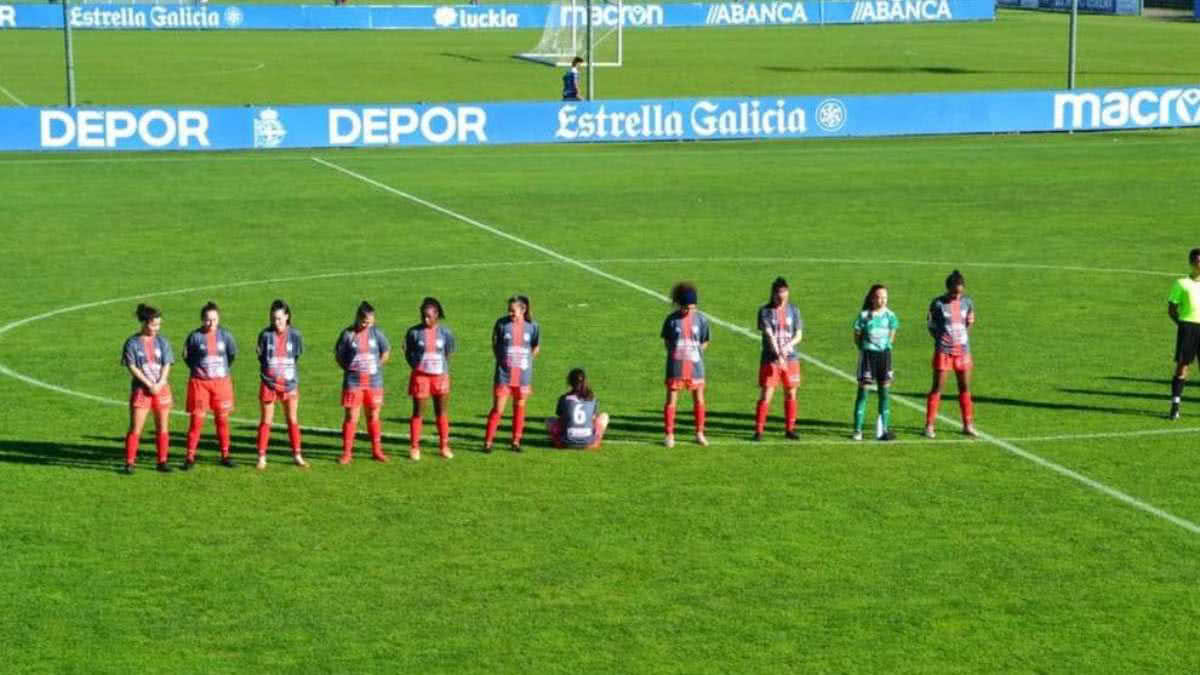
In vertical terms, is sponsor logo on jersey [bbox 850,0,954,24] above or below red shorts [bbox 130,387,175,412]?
above

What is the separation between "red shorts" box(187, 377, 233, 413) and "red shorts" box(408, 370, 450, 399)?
2.22m

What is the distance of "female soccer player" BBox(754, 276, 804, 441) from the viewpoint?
24016 millimetres

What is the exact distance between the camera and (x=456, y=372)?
94.8 feet

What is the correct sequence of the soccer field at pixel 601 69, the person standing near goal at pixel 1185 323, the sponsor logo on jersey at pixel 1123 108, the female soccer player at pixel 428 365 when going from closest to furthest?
the female soccer player at pixel 428 365
the person standing near goal at pixel 1185 323
the sponsor logo on jersey at pixel 1123 108
the soccer field at pixel 601 69

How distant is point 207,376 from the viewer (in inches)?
893

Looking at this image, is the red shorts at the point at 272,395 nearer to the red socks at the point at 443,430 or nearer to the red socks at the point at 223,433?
the red socks at the point at 223,433

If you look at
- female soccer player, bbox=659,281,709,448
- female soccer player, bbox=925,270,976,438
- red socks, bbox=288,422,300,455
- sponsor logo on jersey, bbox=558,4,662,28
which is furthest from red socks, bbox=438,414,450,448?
sponsor logo on jersey, bbox=558,4,662,28

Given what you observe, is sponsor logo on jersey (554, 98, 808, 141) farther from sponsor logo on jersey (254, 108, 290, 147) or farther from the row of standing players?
the row of standing players

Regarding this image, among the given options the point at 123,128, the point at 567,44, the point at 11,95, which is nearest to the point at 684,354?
the point at 123,128

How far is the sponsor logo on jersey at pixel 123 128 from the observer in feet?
187

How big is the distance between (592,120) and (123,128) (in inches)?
577

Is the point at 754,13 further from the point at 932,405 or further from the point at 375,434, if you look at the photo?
the point at 375,434

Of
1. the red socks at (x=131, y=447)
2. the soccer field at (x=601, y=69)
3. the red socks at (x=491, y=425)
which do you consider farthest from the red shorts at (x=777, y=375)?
the soccer field at (x=601, y=69)

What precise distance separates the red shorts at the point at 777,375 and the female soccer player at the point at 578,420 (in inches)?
82.5
